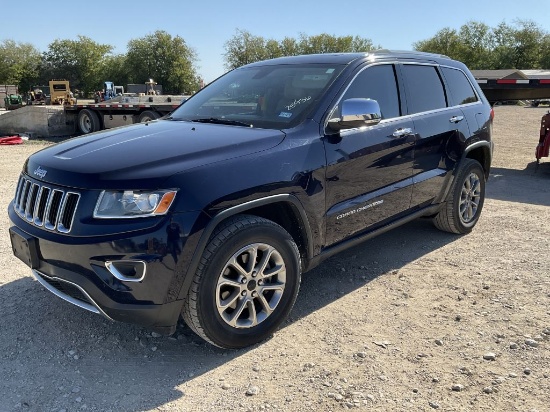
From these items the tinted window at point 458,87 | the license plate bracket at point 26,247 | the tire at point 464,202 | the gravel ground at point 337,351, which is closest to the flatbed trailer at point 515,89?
the tinted window at point 458,87

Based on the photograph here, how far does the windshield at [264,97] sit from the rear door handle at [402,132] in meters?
0.70

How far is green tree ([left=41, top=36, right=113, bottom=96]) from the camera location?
87.5 metres

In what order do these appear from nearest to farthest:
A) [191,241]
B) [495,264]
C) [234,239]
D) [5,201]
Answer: [191,241]
[234,239]
[495,264]
[5,201]

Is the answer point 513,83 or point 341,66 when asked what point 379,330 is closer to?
point 341,66

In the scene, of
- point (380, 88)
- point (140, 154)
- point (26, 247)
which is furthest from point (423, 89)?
point (26, 247)

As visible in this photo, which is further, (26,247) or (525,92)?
(525,92)

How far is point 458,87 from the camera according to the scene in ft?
17.0

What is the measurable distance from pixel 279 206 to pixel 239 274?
21.2 inches

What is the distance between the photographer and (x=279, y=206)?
3303mm

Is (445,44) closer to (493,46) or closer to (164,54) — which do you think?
(493,46)

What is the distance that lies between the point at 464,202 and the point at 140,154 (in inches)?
144

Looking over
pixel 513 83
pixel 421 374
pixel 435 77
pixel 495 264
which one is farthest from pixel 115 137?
pixel 513 83

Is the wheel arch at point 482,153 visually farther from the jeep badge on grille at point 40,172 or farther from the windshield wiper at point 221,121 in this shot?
the jeep badge on grille at point 40,172

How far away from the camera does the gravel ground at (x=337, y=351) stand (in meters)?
2.73
